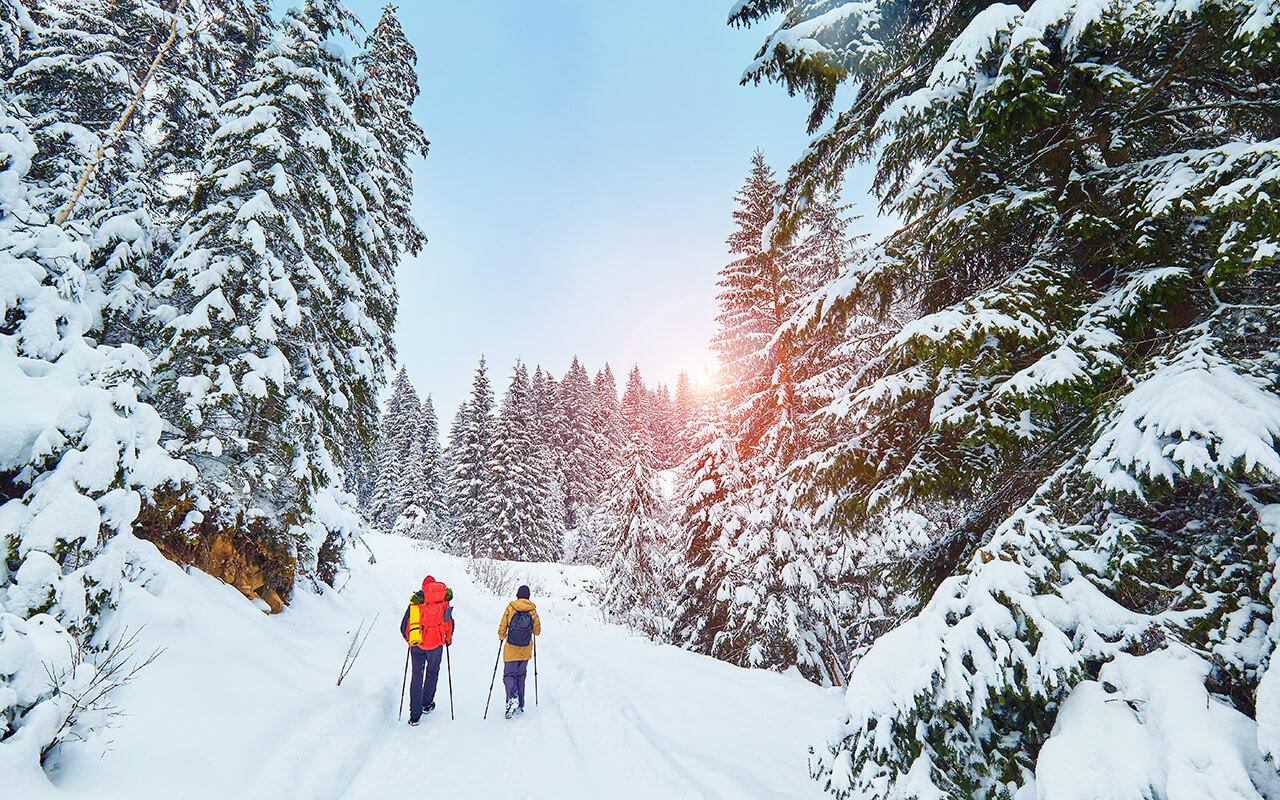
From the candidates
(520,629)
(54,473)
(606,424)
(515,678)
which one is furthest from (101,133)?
(606,424)

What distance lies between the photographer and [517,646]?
7480mm

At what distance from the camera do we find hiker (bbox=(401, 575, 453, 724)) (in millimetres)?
7191

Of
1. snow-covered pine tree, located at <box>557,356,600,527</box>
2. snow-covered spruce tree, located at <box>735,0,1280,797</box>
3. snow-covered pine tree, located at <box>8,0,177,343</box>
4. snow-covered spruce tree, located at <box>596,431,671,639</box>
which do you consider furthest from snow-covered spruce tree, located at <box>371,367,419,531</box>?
snow-covered spruce tree, located at <box>735,0,1280,797</box>

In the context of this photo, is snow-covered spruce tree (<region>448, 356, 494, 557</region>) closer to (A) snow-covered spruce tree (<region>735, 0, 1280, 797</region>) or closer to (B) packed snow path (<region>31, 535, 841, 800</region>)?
(B) packed snow path (<region>31, 535, 841, 800</region>)

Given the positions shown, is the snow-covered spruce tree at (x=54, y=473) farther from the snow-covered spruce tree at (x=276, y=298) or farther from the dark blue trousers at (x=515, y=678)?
the dark blue trousers at (x=515, y=678)

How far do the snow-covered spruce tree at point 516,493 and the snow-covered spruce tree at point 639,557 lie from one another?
1355cm

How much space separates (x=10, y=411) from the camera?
13.1 ft

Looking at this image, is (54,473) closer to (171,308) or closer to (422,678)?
(422,678)

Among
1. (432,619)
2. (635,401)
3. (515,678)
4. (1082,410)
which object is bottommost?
(515,678)

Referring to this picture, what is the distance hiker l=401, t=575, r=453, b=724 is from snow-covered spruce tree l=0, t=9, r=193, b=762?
11.6ft

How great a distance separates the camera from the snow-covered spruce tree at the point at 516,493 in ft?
98.9

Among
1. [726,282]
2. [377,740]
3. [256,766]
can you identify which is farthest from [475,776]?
[726,282]

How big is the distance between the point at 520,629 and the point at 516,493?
24.0 m

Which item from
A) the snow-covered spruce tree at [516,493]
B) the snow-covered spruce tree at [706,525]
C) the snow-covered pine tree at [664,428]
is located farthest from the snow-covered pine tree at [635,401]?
the snow-covered spruce tree at [706,525]
